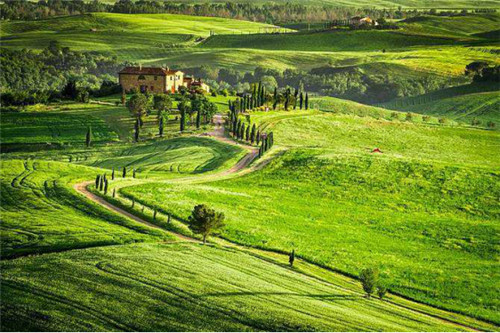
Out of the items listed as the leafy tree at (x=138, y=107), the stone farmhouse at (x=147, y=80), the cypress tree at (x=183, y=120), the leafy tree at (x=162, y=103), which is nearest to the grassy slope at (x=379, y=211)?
the cypress tree at (x=183, y=120)

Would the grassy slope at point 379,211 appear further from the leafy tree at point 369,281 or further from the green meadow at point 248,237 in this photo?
the leafy tree at point 369,281

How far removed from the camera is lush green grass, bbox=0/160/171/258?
66.8m

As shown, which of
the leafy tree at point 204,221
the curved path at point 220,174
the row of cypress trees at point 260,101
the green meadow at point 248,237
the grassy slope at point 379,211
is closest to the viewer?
the green meadow at point 248,237

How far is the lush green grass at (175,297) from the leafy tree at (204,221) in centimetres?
506

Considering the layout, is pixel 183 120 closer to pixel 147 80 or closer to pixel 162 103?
pixel 162 103

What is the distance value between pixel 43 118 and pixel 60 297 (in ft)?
385

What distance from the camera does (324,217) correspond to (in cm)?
8975

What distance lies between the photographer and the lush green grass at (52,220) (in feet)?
219

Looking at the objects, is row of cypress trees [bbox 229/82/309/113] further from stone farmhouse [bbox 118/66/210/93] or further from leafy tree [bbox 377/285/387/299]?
leafy tree [bbox 377/285/387/299]

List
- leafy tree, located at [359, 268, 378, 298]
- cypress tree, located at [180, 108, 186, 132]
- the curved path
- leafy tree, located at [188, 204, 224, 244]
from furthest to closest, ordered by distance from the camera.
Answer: cypress tree, located at [180, 108, 186, 132]
leafy tree, located at [188, 204, 224, 244]
the curved path
leafy tree, located at [359, 268, 378, 298]

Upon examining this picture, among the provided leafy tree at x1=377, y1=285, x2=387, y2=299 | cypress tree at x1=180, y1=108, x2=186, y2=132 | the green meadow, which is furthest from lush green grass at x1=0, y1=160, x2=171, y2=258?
cypress tree at x1=180, y1=108, x2=186, y2=132

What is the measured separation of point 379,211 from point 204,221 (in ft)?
115

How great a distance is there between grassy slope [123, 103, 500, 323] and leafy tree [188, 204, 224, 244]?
6069 mm

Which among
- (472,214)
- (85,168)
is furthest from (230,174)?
(472,214)
